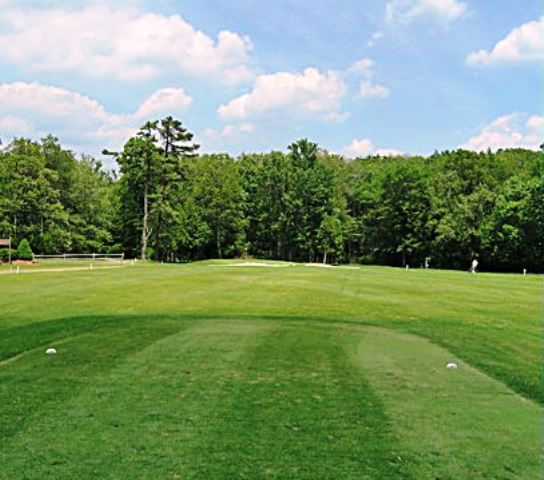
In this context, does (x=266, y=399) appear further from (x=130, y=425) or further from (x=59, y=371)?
(x=59, y=371)

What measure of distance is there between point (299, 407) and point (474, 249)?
6770 cm

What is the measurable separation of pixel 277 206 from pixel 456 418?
78.6 metres

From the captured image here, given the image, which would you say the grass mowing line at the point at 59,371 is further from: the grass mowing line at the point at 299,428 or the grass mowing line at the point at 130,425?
the grass mowing line at the point at 299,428

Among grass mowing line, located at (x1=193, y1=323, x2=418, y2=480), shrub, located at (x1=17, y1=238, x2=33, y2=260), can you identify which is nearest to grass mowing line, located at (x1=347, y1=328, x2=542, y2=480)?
grass mowing line, located at (x1=193, y1=323, x2=418, y2=480)

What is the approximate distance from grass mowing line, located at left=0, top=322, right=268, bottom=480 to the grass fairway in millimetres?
20

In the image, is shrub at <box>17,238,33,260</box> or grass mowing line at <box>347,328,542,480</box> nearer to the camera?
grass mowing line at <box>347,328,542,480</box>

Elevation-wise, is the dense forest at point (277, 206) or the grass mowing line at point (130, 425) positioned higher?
the dense forest at point (277, 206)

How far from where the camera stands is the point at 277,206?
277ft

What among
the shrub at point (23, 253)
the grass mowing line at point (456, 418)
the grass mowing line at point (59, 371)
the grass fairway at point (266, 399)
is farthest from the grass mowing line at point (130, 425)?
the shrub at point (23, 253)

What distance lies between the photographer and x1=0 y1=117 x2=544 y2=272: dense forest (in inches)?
2630

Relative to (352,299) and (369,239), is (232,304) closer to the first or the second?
(352,299)

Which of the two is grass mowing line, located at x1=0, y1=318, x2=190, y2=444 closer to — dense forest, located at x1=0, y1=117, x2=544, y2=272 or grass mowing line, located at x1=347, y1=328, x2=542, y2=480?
grass mowing line, located at x1=347, y1=328, x2=542, y2=480

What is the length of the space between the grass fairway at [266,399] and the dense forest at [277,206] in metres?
54.9

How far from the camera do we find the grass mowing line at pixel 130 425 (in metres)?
4.70
